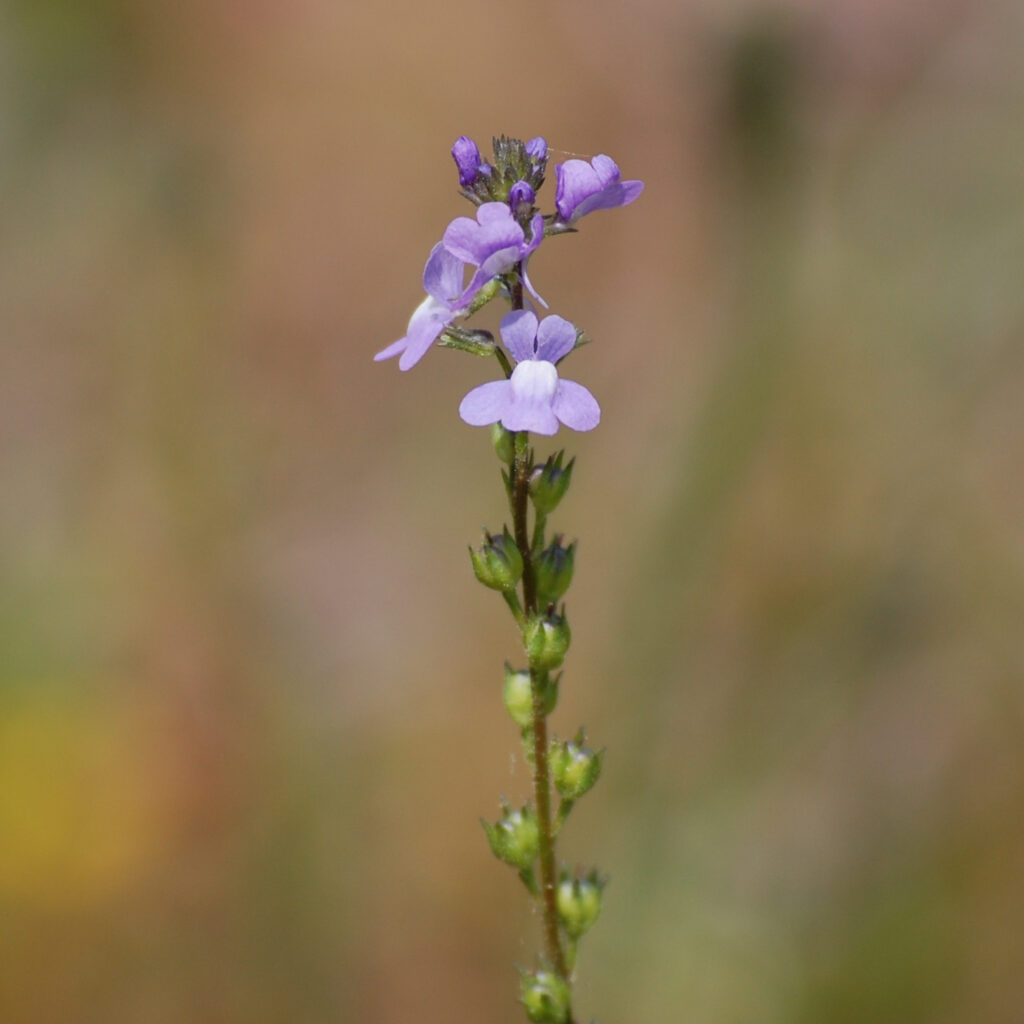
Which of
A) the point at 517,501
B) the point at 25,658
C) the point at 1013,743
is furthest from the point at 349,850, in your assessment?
the point at 517,501

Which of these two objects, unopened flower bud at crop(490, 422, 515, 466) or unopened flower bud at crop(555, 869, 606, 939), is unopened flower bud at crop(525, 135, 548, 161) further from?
unopened flower bud at crop(555, 869, 606, 939)

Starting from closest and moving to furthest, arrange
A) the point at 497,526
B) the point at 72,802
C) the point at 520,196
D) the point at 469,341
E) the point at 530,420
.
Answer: the point at 530,420 → the point at 520,196 → the point at 469,341 → the point at 72,802 → the point at 497,526

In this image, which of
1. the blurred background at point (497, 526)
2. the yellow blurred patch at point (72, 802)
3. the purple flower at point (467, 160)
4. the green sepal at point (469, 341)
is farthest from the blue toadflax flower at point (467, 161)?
the yellow blurred patch at point (72, 802)

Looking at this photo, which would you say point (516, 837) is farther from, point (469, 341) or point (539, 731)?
point (469, 341)

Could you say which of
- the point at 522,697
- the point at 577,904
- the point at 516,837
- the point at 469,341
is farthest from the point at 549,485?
the point at 577,904

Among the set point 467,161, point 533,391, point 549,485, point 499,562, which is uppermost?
point 467,161

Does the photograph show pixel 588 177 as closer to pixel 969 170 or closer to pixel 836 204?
pixel 836 204
